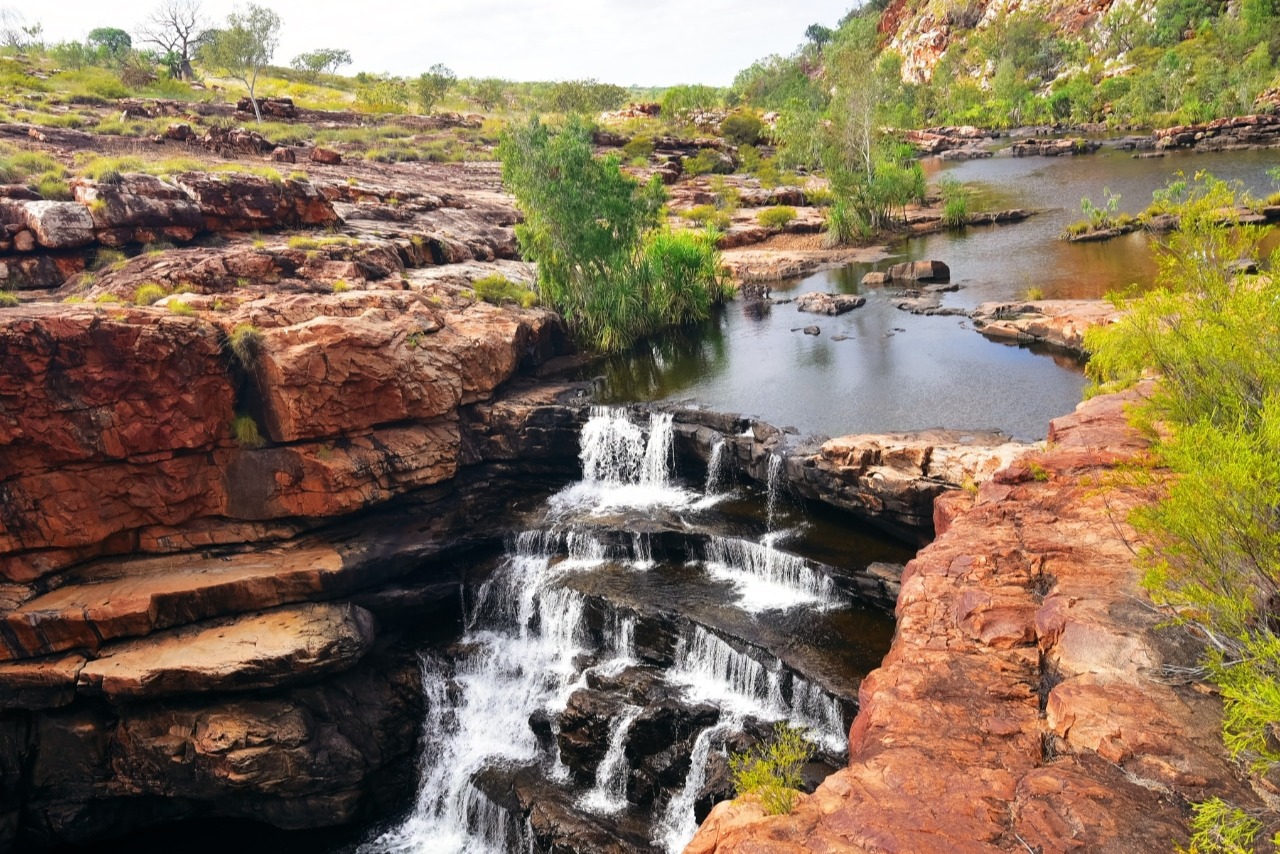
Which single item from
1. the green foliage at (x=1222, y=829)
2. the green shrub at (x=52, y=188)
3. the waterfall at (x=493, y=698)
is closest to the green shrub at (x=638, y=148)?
the green shrub at (x=52, y=188)

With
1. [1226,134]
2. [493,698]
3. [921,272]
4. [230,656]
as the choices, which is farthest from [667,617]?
[1226,134]

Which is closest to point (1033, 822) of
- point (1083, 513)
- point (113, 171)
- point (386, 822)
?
point (1083, 513)

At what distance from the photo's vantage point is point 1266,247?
88.6 feet

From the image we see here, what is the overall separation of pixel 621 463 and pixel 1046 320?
13.4 meters

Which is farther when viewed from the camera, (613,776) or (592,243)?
(592,243)

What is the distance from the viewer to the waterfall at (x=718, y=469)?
18156 millimetres

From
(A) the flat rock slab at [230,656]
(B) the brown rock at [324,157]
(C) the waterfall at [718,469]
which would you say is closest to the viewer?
(A) the flat rock slab at [230,656]

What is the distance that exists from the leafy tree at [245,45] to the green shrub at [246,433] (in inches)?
1521

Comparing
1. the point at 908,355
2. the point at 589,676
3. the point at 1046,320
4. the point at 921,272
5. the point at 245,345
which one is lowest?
the point at 589,676

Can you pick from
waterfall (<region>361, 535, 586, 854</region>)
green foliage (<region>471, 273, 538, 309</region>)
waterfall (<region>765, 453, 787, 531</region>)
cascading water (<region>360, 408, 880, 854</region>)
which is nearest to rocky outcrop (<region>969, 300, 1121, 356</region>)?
waterfall (<region>765, 453, 787, 531</region>)

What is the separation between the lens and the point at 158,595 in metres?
15.1

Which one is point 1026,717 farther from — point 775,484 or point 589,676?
point 775,484

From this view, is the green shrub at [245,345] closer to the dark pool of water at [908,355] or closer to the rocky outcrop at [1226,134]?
the dark pool of water at [908,355]

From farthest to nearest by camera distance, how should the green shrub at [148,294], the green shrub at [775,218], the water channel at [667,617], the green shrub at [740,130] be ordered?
the green shrub at [740,130]
the green shrub at [775,218]
the green shrub at [148,294]
the water channel at [667,617]
